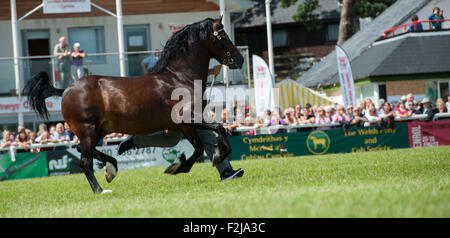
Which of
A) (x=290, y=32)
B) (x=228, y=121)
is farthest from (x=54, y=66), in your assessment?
(x=290, y=32)

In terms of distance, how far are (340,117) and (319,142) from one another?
3.45 ft

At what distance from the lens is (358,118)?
18.0 metres

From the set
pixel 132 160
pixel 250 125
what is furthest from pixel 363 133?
pixel 132 160

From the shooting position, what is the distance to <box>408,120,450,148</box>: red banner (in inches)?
704

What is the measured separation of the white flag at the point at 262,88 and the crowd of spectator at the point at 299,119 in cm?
171

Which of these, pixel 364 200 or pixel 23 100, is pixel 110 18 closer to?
pixel 23 100

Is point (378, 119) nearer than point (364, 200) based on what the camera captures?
No

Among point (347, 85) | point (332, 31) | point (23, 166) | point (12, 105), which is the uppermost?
point (332, 31)

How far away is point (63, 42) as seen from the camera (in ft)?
65.1

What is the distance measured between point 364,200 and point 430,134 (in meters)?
13.2

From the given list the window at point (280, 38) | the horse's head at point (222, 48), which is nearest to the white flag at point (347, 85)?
the horse's head at point (222, 48)

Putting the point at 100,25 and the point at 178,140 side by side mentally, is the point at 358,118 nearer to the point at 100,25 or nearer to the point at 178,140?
the point at 178,140

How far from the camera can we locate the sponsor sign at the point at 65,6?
2192 cm

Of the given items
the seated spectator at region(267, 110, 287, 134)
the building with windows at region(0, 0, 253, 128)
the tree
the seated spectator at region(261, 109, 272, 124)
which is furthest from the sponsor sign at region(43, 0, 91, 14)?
the tree
